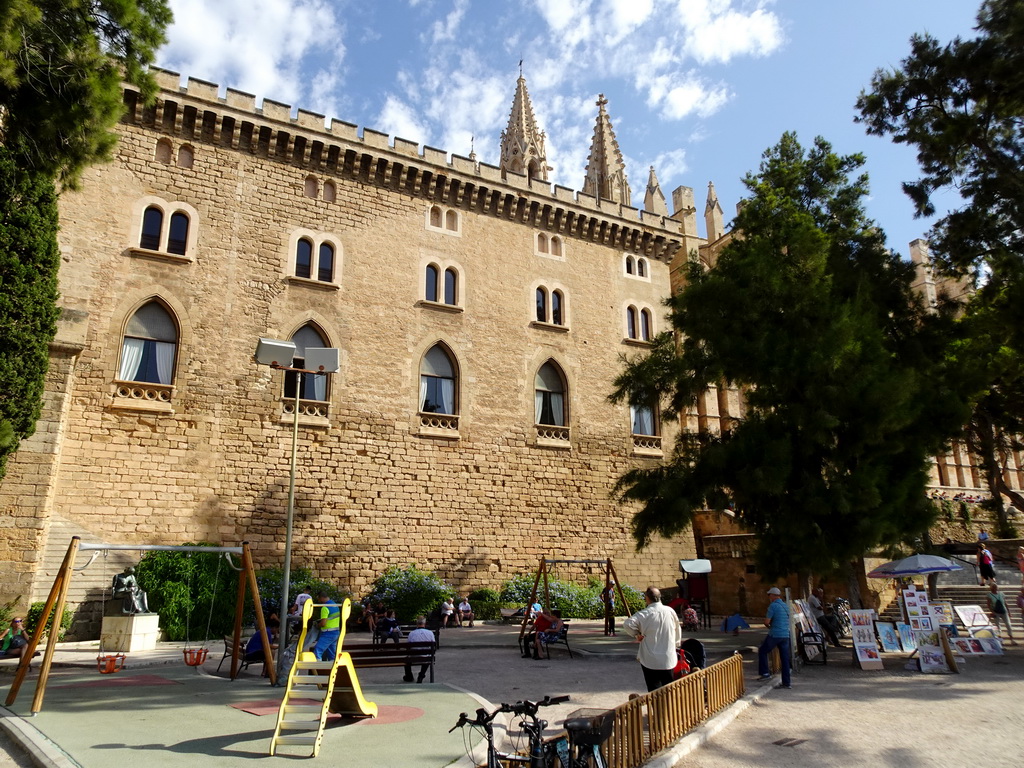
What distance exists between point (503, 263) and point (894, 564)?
13.6m

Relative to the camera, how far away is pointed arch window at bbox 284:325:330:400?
18.0 metres

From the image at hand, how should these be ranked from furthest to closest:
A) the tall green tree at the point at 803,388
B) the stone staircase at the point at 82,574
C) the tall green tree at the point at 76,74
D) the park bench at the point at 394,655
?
the stone staircase at the point at 82,574 < the tall green tree at the point at 803,388 < the tall green tree at the point at 76,74 < the park bench at the point at 394,655

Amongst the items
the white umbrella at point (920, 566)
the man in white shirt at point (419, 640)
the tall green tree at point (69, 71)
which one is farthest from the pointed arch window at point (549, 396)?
the tall green tree at point (69, 71)

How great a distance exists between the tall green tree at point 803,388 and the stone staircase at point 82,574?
10.9m

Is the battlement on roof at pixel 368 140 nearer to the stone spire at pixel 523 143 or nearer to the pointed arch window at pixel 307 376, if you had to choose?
the pointed arch window at pixel 307 376

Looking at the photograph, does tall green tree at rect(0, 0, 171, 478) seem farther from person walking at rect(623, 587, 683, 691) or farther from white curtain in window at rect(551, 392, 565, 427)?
white curtain in window at rect(551, 392, 565, 427)

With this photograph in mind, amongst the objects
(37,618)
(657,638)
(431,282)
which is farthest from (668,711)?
(431,282)

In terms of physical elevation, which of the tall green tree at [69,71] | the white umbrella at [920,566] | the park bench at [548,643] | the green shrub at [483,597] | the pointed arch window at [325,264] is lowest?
the park bench at [548,643]

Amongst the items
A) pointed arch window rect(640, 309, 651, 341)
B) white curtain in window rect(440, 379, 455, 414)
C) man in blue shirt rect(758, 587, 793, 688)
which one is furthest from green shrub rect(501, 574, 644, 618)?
man in blue shirt rect(758, 587, 793, 688)

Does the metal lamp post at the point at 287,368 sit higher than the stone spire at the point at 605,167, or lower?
lower

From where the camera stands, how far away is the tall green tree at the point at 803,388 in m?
12.0

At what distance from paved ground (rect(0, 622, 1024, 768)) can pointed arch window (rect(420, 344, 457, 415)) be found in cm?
890

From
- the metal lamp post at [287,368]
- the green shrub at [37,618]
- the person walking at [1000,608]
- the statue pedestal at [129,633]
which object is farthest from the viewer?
the person walking at [1000,608]

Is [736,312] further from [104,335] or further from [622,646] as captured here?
[104,335]
